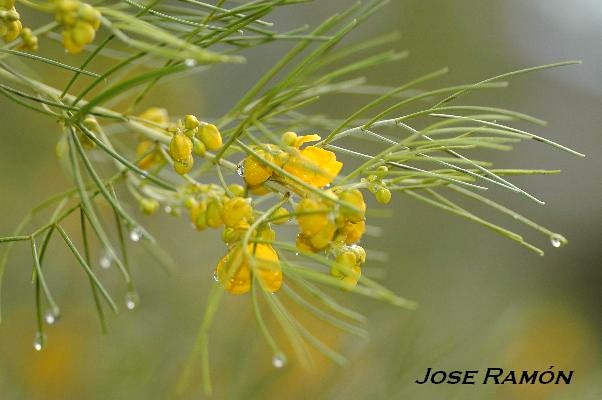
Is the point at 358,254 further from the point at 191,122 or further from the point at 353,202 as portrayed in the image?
the point at 191,122

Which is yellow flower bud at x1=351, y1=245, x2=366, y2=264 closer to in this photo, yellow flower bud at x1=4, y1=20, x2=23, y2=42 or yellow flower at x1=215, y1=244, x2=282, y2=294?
yellow flower at x1=215, y1=244, x2=282, y2=294

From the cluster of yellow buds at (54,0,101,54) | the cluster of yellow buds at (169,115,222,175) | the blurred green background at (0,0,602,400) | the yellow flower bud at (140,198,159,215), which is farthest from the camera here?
the blurred green background at (0,0,602,400)

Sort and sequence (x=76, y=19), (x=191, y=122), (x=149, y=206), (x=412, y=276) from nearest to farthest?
1. (x=76, y=19)
2. (x=191, y=122)
3. (x=149, y=206)
4. (x=412, y=276)

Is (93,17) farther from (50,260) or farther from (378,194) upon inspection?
(50,260)

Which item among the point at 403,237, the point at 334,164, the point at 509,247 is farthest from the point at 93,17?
the point at 509,247

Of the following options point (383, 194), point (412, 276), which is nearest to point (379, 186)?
point (383, 194)

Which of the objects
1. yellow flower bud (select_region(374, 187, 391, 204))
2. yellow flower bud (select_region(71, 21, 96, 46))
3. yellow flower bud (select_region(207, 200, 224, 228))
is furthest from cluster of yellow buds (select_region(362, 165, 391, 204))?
yellow flower bud (select_region(71, 21, 96, 46))
